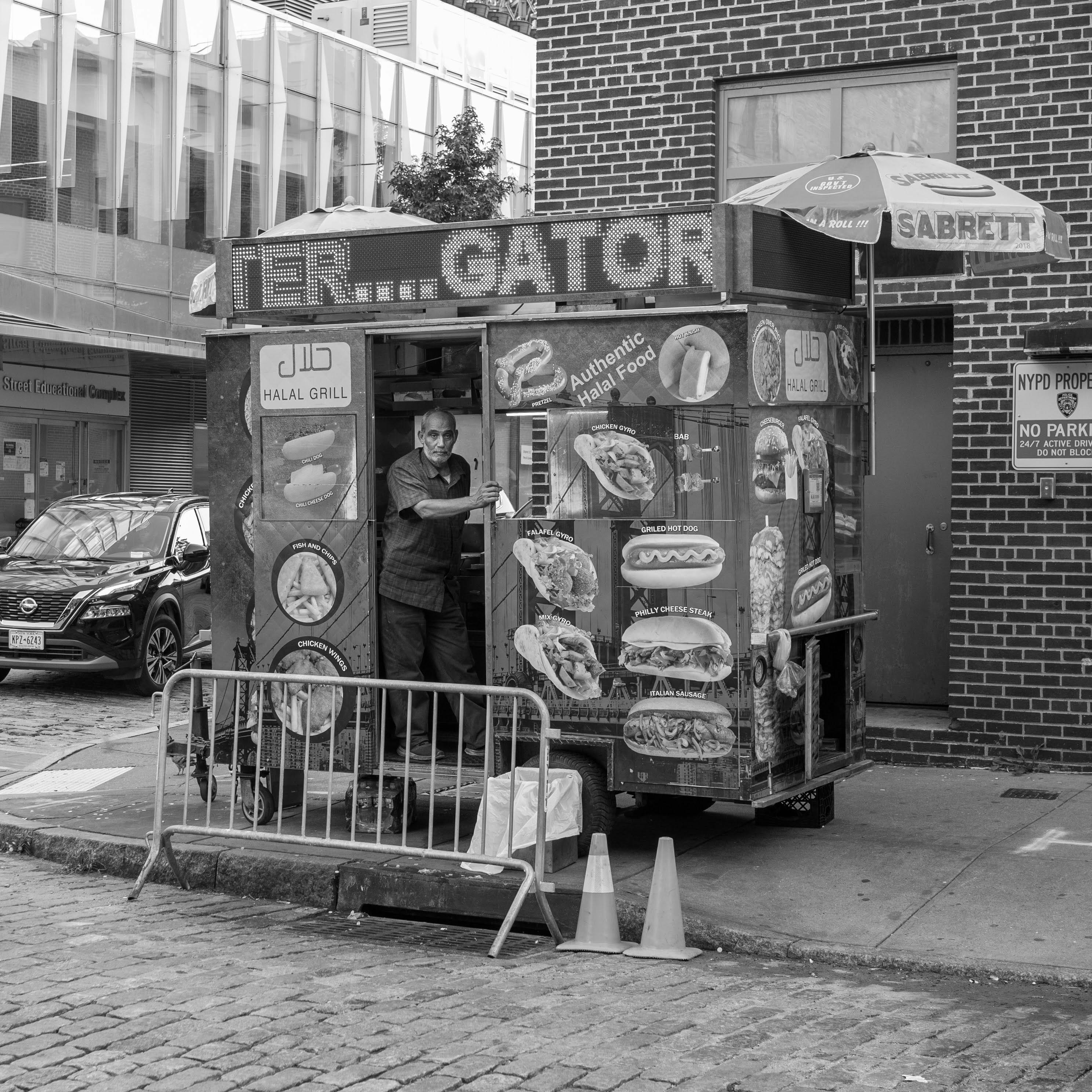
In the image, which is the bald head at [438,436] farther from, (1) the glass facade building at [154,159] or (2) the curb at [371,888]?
(1) the glass facade building at [154,159]

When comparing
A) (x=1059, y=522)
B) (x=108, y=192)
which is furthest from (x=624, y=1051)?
(x=108, y=192)

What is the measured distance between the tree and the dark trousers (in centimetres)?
1368

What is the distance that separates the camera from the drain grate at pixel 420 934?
6.56 meters

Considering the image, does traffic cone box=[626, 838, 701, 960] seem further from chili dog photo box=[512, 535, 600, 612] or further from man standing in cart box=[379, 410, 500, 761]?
man standing in cart box=[379, 410, 500, 761]

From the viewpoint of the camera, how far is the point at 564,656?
768 centimetres

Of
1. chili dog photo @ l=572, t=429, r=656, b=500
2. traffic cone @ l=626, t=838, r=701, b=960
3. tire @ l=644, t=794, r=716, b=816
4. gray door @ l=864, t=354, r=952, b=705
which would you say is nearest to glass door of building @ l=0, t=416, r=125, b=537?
gray door @ l=864, t=354, r=952, b=705

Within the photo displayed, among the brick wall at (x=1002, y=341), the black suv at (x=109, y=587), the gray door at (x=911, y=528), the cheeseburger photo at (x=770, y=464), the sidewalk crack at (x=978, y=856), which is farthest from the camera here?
the black suv at (x=109, y=587)

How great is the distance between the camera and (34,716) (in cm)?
1300

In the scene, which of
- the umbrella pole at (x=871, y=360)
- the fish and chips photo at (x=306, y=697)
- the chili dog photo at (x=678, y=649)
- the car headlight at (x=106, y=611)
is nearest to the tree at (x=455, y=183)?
the car headlight at (x=106, y=611)

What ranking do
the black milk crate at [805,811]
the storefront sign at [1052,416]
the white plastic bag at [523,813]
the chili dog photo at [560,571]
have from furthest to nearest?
the storefront sign at [1052,416] < the black milk crate at [805,811] < the chili dog photo at [560,571] < the white plastic bag at [523,813]

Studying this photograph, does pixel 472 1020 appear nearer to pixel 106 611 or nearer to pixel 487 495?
pixel 487 495

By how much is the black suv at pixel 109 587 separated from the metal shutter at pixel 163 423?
13.4 metres

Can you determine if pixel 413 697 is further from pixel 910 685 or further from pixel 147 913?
pixel 910 685

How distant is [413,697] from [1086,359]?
4.56 m
